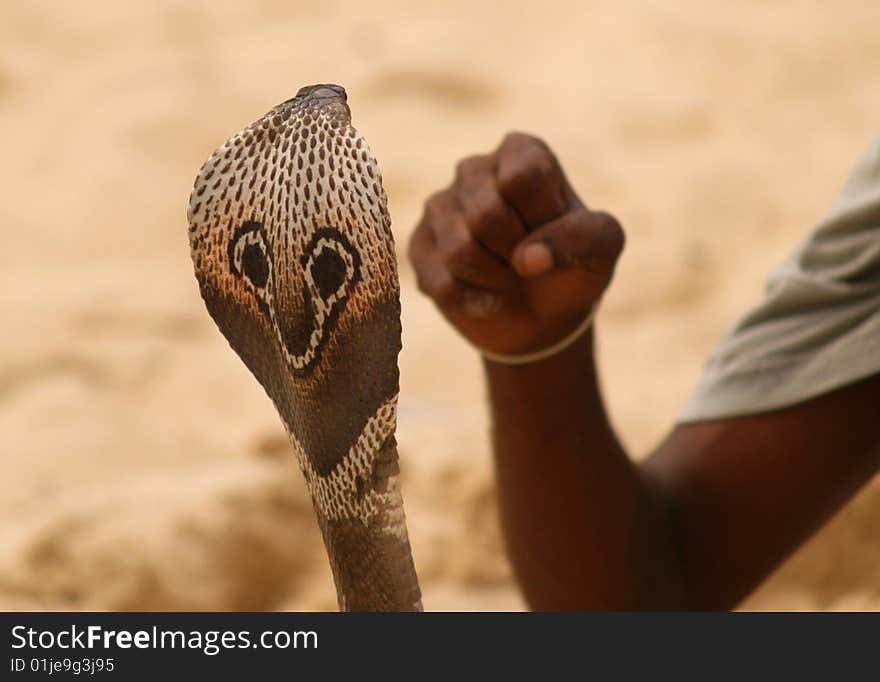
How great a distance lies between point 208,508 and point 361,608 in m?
0.90

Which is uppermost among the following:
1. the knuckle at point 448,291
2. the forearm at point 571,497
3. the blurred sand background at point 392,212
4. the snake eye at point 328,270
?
the blurred sand background at point 392,212

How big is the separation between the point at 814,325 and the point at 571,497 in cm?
30

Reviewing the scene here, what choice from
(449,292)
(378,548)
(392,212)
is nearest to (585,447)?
(449,292)

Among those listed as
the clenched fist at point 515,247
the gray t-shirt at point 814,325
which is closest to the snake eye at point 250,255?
the clenched fist at point 515,247

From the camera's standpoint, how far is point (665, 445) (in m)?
1.34

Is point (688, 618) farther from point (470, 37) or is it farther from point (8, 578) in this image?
point (470, 37)

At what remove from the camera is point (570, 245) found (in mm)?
970

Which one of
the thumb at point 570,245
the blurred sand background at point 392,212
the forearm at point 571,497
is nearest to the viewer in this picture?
the thumb at point 570,245

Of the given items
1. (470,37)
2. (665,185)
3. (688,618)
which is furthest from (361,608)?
(470,37)

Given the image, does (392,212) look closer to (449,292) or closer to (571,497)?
(571,497)

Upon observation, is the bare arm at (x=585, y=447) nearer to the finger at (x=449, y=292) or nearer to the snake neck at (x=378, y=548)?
the finger at (x=449, y=292)

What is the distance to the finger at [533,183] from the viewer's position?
3.29ft

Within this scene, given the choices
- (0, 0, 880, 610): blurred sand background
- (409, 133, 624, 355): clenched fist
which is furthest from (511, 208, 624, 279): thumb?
(0, 0, 880, 610): blurred sand background

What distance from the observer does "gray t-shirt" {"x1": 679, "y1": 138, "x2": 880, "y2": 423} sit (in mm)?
1229
